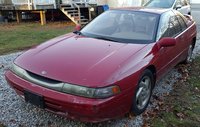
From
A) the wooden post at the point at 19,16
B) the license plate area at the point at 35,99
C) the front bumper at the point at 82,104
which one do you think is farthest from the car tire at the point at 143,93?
the wooden post at the point at 19,16

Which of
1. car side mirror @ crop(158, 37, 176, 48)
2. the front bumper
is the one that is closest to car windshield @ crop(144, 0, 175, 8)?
car side mirror @ crop(158, 37, 176, 48)

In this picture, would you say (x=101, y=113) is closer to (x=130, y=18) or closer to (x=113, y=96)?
(x=113, y=96)

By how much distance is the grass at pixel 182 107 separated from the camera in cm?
375

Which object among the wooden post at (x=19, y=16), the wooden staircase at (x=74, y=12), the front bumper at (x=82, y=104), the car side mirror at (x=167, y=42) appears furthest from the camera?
the wooden post at (x=19, y=16)

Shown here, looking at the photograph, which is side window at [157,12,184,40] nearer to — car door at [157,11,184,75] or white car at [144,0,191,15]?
car door at [157,11,184,75]

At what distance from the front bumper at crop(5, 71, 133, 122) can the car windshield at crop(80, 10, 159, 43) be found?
49.4 inches

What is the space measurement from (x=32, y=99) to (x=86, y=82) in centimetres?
77

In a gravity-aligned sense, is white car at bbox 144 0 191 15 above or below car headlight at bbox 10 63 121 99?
above

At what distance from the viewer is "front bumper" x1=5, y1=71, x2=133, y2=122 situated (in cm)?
293

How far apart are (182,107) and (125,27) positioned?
1.67 meters

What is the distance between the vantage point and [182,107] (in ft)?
13.9

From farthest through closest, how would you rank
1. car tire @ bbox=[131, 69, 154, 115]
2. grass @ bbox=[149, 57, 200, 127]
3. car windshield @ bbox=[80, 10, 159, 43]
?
car windshield @ bbox=[80, 10, 159, 43] → grass @ bbox=[149, 57, 200, 127] → car tire @ bbox=[131, 69, 154, 115]

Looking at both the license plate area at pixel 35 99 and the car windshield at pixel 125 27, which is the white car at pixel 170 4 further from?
the license plate area at pixel 35 99

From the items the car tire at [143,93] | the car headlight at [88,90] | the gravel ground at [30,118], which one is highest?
the car headlight at [88,90]
